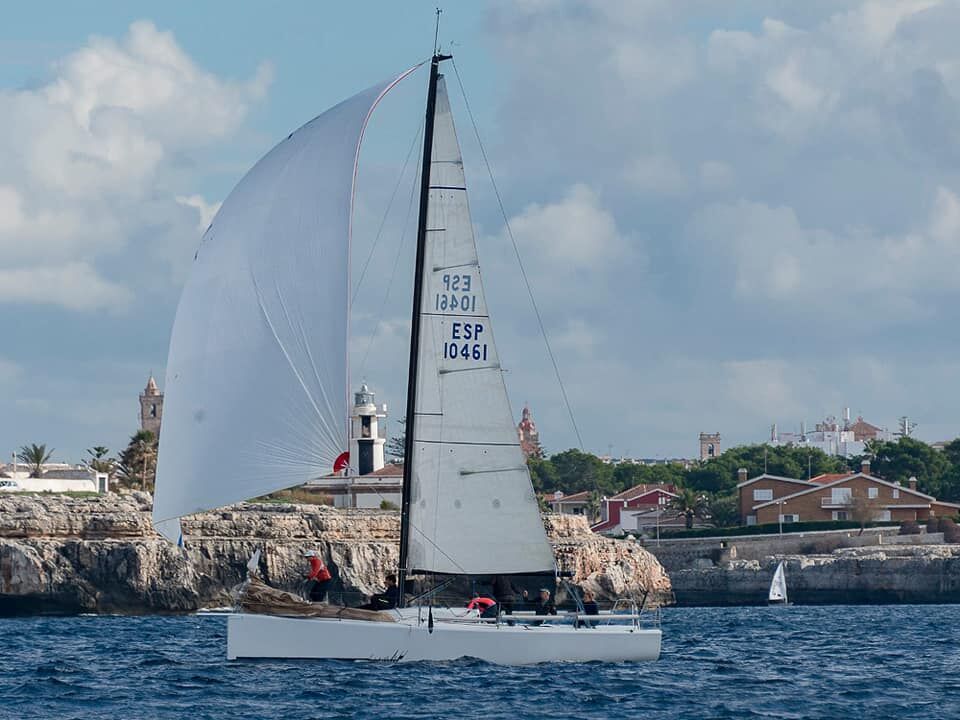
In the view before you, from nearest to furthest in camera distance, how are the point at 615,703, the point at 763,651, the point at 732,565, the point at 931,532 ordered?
1. the point at 615,703
2. the point at 763,651
3. the point at 732,565
4. the point at 931,532

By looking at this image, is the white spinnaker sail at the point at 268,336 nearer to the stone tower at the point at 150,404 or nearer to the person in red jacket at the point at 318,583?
the person in red jacket at the point at 318,583

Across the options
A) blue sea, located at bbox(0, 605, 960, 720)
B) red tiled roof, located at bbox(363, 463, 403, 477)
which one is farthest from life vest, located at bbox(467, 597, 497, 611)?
red tiled roof, located at bbox(363, 463, 403, 477)

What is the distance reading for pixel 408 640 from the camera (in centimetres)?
→ 2631

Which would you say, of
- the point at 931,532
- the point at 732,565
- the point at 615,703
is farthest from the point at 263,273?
the point at 931,532

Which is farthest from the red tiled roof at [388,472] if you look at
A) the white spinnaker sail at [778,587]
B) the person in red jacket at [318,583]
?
the person in red jacket at [318,583]

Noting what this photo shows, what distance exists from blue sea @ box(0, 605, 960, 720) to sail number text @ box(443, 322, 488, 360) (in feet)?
16.7

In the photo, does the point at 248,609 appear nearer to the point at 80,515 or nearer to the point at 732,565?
the point at 80,515

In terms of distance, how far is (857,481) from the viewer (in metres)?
99.6

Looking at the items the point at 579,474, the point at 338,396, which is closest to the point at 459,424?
the point at 338,396

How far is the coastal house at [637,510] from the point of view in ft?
357

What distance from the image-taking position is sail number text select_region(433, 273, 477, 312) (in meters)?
28.0

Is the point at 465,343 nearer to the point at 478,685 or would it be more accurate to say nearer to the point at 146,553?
the point at 478,685

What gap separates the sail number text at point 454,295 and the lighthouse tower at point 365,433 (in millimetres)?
70013

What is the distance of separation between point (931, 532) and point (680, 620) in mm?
43416
